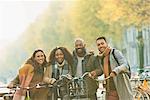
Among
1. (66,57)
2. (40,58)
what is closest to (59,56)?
(66,57)

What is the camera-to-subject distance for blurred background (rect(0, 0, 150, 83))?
5340mm

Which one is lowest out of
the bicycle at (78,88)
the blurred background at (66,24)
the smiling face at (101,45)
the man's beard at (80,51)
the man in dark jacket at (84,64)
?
the bicycle at (78,88)

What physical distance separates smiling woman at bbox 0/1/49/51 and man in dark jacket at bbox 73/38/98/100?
1213 millimetres

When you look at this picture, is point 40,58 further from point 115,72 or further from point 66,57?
point 115,72

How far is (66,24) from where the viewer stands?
5398mm

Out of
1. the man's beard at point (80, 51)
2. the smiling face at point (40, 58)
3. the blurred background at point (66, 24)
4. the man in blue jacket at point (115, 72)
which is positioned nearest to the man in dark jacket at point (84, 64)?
the man's beard at point (80, 51)

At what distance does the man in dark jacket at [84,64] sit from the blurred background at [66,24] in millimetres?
877

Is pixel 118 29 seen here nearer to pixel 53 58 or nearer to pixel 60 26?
pixel 60 26

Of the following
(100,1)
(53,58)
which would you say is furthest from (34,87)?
(100,1)

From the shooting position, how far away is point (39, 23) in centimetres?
540

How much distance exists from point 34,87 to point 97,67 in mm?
735

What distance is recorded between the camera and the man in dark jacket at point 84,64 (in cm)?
434

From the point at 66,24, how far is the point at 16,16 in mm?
707

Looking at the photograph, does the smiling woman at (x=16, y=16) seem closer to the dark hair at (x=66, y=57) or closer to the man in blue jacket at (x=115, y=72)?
the dark hair at (x=66, y=57)
